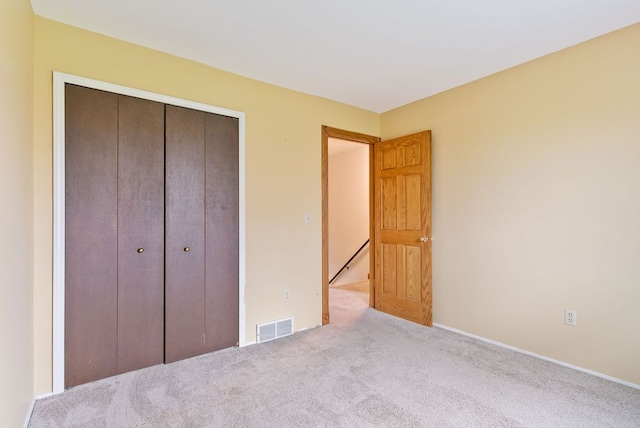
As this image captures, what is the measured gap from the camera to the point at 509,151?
2.78 metres

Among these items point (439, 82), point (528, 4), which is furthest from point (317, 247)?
point (528, 4)

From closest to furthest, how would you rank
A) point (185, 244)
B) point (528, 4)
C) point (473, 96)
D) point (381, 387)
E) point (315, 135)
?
1. point (528, 4)
2. point (381, 387)
3. point (185, 244)
4. point (473, 96)
5. point (315, 135)

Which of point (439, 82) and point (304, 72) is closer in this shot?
point (304, 72)

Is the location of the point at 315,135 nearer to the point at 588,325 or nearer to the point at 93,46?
the point at 93,46

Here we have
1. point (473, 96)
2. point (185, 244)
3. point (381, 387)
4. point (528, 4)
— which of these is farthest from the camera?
point (473, 96)

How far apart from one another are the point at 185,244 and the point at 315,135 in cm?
178

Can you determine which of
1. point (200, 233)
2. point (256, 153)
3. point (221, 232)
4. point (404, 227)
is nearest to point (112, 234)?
point (200, 233)

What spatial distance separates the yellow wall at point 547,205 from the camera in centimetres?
218

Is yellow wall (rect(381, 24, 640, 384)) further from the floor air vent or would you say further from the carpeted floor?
the floor air vent

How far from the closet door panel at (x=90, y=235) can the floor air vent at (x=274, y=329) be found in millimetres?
1171

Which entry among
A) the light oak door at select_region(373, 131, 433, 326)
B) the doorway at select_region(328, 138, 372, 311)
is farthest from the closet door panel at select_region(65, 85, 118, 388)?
the doorway at select_region(328, 138, 372, 311)

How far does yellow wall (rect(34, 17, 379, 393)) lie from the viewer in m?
2.04

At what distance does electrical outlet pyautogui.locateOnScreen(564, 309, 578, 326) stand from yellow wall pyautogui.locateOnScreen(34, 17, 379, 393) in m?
2.20

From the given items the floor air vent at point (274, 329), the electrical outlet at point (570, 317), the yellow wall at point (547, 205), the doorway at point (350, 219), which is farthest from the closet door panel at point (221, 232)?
the doorway at point (350, 219)
